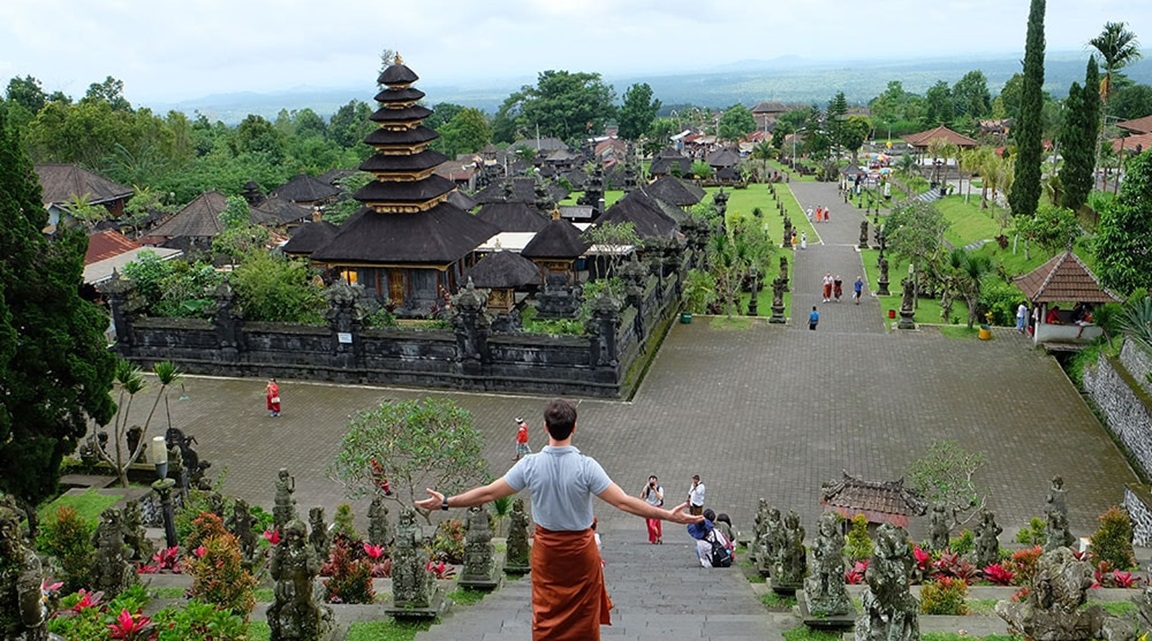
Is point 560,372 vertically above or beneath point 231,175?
beneath

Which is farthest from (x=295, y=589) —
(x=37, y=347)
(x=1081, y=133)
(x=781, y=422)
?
(x=1081, y=133)

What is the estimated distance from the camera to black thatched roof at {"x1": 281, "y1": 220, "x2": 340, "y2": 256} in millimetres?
32156

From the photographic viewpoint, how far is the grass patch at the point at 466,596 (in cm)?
1032

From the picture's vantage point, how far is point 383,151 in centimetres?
3014

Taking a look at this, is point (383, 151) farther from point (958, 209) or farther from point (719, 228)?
point (958, 209)

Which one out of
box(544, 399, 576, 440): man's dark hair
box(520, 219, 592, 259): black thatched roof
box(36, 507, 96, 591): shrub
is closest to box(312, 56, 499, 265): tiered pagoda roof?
box(520, 219, 592, 259): black thatched roof

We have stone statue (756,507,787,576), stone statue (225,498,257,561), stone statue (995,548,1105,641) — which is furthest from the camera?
stone statue (225,498,257,561)

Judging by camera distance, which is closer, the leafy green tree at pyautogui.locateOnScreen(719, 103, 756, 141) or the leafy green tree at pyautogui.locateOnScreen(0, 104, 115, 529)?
the leafy green tree at pyautogui.locateOnScreen(0, 104, 115, 529)

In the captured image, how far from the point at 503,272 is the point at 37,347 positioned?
16465 mm

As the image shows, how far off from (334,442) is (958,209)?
4004 cm

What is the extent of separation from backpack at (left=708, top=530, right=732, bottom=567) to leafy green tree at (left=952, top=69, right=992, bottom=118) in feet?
295

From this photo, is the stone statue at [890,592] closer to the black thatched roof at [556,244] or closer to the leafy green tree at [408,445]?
the leafy green tree at [408,445]

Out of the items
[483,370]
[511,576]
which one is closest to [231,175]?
[483,370]

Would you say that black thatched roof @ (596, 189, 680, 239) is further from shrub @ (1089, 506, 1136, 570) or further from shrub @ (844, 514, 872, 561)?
shrub @ (1089, 506, 1136, 570)
